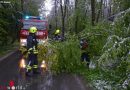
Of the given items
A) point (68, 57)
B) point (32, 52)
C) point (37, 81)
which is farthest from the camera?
point (68, 57)

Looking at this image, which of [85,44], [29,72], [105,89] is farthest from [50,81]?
[85,44]

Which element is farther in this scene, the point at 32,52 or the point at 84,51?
the point at 84,51

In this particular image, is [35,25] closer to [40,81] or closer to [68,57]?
[68,57]

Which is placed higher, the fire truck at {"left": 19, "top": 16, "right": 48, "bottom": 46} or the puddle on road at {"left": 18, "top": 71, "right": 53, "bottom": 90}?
the fire truck at {"left": 19, "top": 16, "right": 48, "bottom": 46}

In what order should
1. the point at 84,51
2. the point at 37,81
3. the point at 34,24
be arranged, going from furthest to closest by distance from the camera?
the point at 34,24 → the point at 84,51 → the point at 37,81

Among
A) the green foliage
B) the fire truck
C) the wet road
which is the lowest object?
the wet road

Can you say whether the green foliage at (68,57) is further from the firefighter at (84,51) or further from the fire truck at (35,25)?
the fire truck at (35,25)

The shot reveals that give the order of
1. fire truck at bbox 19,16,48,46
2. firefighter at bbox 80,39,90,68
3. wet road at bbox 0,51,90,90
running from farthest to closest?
1. fire truck at bbox 19,16,48,46
2. firefighter at bbox 80,39,90,68
3. wet road at bbox 0,51,90,90

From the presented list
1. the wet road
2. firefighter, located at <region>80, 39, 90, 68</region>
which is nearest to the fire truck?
firefighter, located at <region>80, 39, 90, 68</region>

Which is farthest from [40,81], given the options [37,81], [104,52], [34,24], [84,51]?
[34,24]

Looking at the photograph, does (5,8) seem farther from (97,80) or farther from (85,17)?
(97,80)

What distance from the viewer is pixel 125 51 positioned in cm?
856

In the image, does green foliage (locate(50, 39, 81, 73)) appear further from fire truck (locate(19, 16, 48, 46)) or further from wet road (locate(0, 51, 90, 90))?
fire truck (locate(19, 16, 48, 46))

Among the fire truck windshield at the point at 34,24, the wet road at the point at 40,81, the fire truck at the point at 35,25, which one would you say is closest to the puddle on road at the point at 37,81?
the wet road at the point at 40,81
